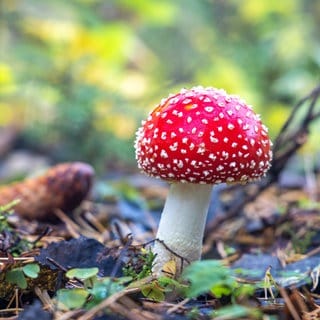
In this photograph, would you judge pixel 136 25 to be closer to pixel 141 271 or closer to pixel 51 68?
pixel 51 68

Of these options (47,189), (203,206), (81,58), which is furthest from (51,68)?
(203,206)

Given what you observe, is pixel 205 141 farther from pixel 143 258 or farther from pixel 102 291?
pixel 102 291

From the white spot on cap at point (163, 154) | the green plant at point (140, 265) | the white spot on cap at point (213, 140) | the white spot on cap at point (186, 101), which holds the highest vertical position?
the white spot on cap at point (186, 101)

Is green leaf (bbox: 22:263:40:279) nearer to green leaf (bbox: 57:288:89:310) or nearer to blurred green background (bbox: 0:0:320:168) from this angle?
green leaf (bbox: 57:288:89:310)

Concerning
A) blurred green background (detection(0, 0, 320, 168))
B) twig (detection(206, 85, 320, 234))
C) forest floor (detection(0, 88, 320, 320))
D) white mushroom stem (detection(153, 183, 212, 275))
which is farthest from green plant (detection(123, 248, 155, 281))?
blurred green background (detection(0, 0, 320, 168))

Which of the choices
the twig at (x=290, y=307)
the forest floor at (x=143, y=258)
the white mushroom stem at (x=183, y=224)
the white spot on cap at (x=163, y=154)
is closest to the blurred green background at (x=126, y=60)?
the forest floor at (x=143, y=258)

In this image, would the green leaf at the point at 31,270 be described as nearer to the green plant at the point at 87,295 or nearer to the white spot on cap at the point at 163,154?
the green plant at the point at 87,295

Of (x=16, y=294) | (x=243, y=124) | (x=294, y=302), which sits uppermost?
(x=243, y=124)
